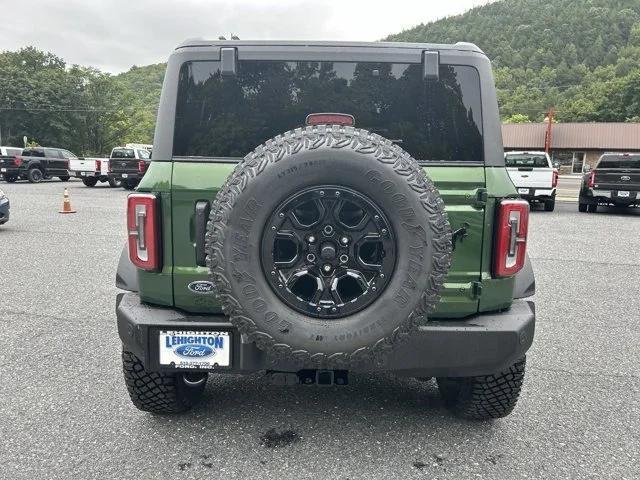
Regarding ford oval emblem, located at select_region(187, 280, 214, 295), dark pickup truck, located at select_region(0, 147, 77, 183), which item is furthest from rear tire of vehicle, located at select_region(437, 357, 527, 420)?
dark pickup truck, located at select_region(0, 147, 77, 183)

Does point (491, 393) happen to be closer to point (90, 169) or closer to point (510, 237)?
point (510, 237)

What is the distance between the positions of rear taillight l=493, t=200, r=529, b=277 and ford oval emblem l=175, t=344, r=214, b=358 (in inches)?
56.2

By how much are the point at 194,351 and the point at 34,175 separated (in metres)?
26.6

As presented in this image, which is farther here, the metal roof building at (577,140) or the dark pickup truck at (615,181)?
the metal roof building at (577,140)

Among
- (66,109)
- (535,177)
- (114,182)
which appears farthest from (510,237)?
(66,109)

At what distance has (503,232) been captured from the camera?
258cm

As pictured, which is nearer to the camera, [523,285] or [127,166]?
[523,285]

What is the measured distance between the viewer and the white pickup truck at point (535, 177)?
48.2 feet

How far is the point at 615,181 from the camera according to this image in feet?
48.4

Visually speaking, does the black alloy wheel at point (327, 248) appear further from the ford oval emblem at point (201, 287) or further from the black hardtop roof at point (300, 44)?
the black hardtop roof at point (300, 44)

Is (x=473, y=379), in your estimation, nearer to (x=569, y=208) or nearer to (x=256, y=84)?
(x=256, y=84)

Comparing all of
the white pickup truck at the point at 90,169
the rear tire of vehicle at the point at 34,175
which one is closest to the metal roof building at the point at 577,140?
the white pickup truck at the point at 90,169

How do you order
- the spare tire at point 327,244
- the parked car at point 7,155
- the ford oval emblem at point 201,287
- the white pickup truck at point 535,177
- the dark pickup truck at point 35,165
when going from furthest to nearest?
1. the dark pickup truck at point 35,165
2. the parked car at point 7,155
3. the white pickup truck at point 535,177
4. the ford oval emblem at point 201,287
5. the spare tire at point 327,244

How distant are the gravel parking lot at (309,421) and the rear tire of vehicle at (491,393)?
0.10 meters
